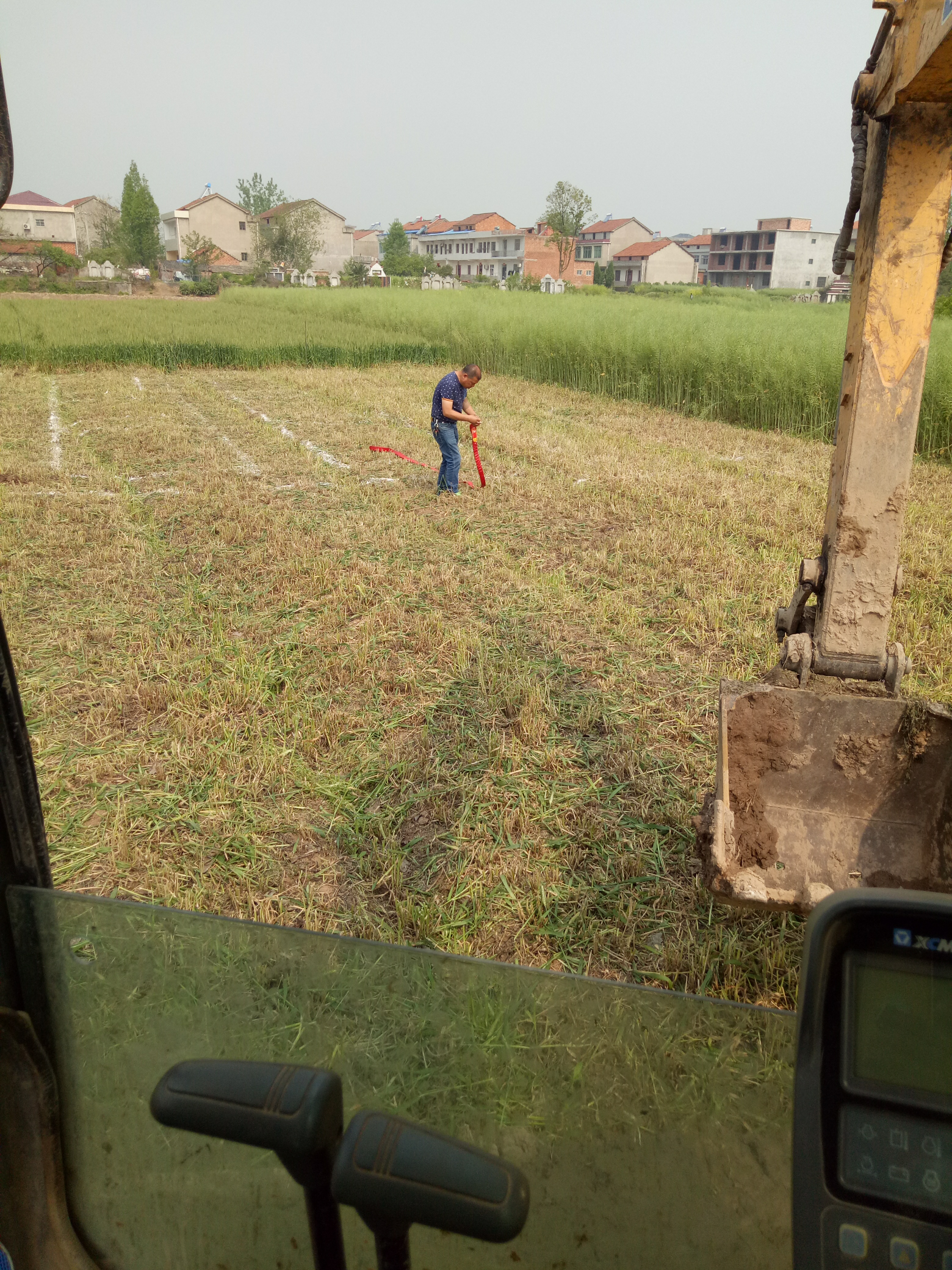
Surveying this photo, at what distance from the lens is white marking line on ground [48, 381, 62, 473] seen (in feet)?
33.2

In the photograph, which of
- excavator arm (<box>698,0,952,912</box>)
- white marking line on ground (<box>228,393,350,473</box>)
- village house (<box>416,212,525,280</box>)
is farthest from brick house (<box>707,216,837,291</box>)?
excavator arm (<box>698,0,952,912</box>)

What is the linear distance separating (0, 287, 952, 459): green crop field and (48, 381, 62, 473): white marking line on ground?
334 cm

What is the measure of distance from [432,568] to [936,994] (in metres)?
6.25

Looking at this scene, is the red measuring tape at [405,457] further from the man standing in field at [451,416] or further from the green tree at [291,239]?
the green tree at [291,239]

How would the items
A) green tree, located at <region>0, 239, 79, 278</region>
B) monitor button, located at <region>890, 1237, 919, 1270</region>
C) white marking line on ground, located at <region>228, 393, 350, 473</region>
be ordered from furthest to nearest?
green tree, located at <region>0, 239, 79, 278</region>
white marking line on ground, located at <region>228, 393, 350, 473</region>
monitor button, located at <region>890, 1237, 919, 1270</region>

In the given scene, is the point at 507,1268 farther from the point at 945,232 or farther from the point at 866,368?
the point at 945,232

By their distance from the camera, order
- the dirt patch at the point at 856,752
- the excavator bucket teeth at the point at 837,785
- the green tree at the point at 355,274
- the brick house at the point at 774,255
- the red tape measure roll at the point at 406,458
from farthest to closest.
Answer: the brick house at the point at 774,255 → the green tree at the point at 355,274 → the red tape measure roll at the point at 406,458 → the dirt patch at the point at 856,752 → the excavator bucket teeth at the point at 837,785

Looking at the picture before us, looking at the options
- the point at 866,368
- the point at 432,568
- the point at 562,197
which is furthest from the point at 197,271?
the point at 866,368

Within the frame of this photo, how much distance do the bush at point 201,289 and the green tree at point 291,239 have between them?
1082 cm

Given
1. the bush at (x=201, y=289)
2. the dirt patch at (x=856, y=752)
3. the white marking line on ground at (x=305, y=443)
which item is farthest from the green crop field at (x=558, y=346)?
the bush at (x=201, y=289)

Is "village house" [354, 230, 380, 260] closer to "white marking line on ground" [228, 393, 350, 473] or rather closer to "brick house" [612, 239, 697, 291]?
"brick house" [612, 239, 697, 291]

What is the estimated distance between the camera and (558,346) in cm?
1694

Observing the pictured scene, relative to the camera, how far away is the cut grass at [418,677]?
3389mm

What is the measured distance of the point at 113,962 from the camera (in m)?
1.16
